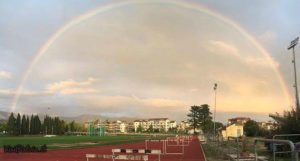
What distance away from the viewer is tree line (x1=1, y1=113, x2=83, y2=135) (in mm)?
174250

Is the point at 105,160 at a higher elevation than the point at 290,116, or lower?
lower

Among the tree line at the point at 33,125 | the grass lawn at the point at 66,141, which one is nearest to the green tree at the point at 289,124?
the grass lawn at the point at 66,141

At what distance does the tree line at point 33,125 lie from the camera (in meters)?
174

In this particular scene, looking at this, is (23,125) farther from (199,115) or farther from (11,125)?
(199,115)

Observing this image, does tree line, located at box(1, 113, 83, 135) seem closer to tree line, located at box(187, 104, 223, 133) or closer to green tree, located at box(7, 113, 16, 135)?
green tree, located at box(7, 113, 16, 135)

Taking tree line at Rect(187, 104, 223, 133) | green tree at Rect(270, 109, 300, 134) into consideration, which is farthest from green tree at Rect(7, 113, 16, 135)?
green tree at Rect(270, 109, 300, 134)

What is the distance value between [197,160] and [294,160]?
2125 centimetres

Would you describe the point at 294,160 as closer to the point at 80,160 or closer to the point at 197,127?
the point at 80,160

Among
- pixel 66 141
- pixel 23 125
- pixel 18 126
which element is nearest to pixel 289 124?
pixel 66 141

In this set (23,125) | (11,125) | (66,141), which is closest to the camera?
(66,141)

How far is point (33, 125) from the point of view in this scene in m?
181

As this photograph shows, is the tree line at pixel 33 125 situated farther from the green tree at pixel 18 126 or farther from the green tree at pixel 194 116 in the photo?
the green tree at pixel 194 116

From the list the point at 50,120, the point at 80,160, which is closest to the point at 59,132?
the point at 50,120

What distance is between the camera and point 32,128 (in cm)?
18062
